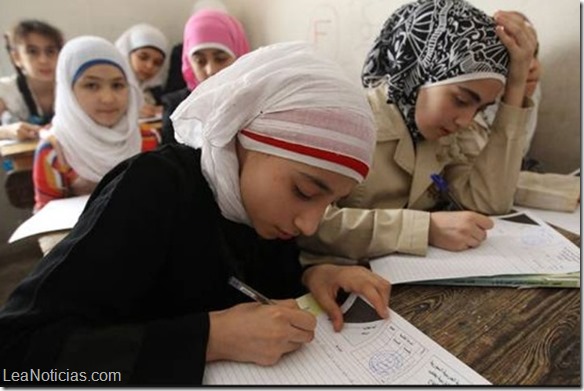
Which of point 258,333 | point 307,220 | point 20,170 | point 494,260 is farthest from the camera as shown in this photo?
point 20,170

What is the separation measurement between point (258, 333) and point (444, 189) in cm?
80

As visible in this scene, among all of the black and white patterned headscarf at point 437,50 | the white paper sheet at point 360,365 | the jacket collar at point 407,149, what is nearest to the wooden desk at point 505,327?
the white paper sheet at point 360,365

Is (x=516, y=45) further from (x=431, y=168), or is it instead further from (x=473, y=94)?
(x=431, y=168)

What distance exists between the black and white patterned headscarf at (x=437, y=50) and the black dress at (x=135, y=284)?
0.68 m

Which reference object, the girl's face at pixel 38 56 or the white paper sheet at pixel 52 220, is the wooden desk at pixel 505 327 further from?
the girl's face at pixel 38 56

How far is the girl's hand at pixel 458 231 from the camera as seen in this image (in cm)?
88

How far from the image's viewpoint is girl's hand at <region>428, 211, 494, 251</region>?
2.88 ft

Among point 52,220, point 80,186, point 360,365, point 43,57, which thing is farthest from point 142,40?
point 360,365

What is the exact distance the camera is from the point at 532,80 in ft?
4.24

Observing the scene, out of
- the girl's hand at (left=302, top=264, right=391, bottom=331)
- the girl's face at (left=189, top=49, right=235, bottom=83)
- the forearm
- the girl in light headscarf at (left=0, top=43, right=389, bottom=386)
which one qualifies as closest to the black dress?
the girl in light headscarf at (left=0, top=43, right=389, bottom=386)

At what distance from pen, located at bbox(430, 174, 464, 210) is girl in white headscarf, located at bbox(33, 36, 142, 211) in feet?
4.60

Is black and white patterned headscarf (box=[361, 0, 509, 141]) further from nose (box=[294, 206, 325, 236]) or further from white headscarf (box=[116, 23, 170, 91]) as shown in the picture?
white headscarf (box=[116, 23, 170, 91])

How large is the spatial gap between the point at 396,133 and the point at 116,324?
0.84m

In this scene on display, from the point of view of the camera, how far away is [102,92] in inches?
72.1
